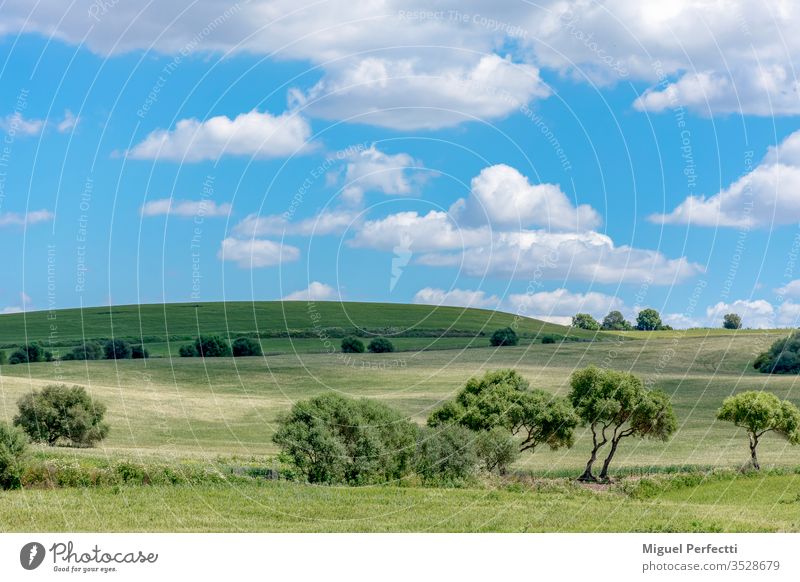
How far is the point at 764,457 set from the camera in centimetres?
5828

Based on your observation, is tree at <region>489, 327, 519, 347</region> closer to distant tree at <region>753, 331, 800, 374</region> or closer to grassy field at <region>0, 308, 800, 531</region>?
grassy field at <region>0, 308, 800, 531</region>

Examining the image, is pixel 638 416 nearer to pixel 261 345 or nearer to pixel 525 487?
pixel 525 487

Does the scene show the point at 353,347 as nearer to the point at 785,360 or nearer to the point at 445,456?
the point at 785,360

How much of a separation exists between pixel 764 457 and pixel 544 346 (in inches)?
1866

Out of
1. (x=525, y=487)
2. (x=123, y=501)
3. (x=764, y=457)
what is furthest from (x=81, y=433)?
(x=764, y=457)

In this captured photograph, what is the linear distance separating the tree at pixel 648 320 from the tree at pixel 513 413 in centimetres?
5500

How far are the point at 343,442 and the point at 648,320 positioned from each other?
74.2 meters

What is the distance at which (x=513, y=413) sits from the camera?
2032 inches

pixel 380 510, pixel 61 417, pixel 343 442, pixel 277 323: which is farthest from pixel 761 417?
pixel 277 323

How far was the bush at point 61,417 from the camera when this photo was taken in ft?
194

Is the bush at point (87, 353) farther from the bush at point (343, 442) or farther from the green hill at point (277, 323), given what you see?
the bush at point (343, 442)

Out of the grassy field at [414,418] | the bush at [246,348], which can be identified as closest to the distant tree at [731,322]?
the grassy field at [414,418]

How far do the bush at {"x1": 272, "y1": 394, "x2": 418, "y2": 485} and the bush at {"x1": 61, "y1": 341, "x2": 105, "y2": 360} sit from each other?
6318cm

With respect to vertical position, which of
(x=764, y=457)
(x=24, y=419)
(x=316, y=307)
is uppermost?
(x=316, y=307)
